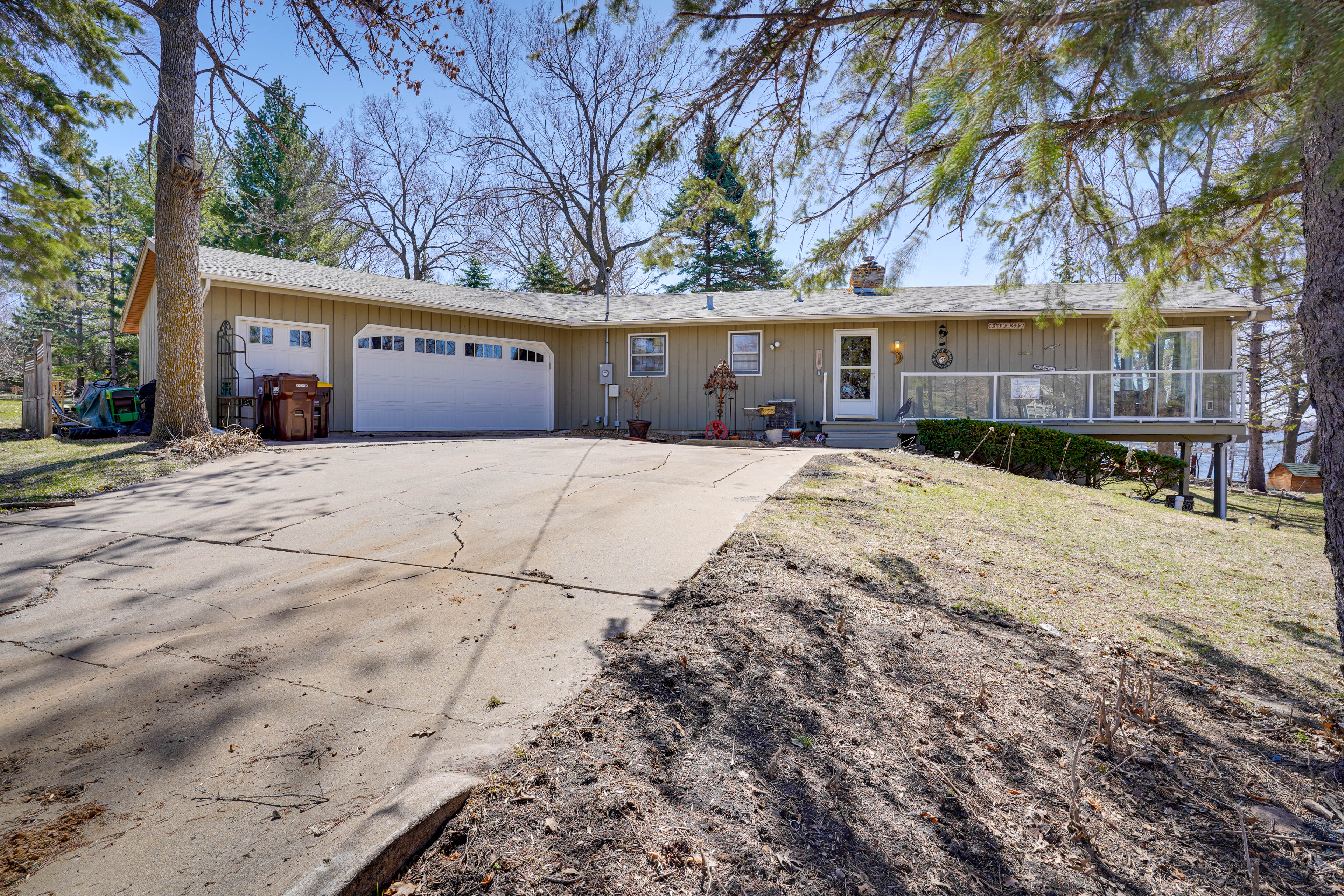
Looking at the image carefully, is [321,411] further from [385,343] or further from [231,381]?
[385,343]

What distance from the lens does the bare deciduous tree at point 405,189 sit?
21219 millimetres

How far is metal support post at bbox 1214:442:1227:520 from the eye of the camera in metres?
10.2

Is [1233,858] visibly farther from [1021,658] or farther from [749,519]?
[749,519]

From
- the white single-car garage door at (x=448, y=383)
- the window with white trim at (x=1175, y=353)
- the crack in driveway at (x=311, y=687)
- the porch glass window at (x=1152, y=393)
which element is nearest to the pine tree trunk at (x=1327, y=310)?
the crack in driveway at (x=311, y=687)

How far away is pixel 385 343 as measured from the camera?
12.0 m

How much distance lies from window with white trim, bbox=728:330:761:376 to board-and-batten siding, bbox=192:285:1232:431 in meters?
0.11

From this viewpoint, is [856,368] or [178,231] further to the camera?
[856,368]

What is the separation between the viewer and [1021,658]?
2.82m

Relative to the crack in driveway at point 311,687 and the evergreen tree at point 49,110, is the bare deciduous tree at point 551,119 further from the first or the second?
the crack in driveway at point 311,687

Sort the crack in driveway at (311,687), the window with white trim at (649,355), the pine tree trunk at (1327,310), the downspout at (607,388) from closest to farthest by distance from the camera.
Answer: the crack in driveway at (311,687) < the pine tree trunk at (1327,310) < the window with white trim at (649,355) < the downspout at (607,388)

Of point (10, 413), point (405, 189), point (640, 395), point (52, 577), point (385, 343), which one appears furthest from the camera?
point (405, 189)

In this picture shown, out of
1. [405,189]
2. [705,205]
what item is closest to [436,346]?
[705,205]

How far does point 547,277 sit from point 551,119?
529cm

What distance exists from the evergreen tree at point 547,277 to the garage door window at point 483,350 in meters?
10.4
